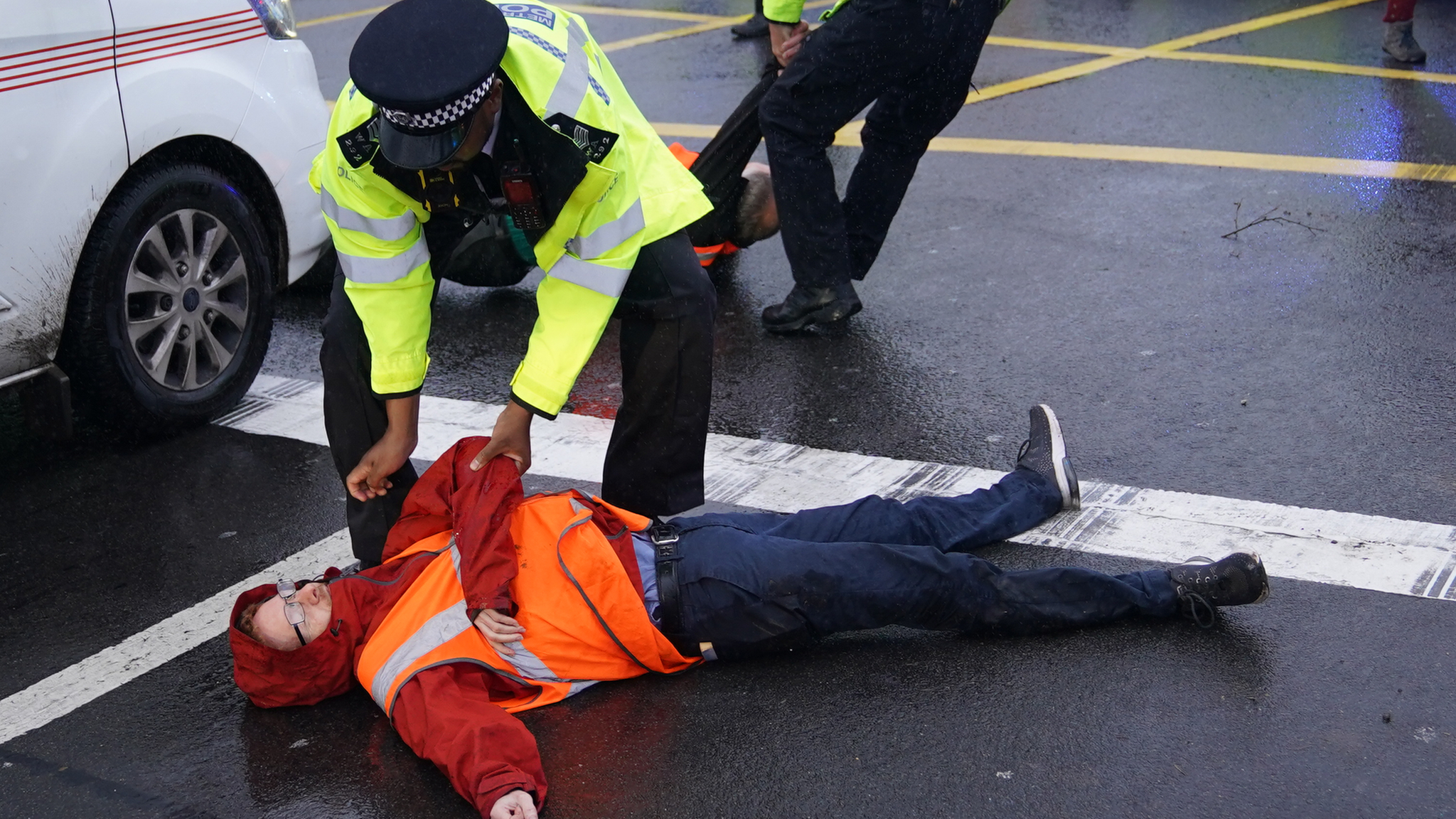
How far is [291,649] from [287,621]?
0.21 feet

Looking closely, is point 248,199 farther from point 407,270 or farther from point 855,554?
point 855,554

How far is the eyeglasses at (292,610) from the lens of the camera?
125 inches

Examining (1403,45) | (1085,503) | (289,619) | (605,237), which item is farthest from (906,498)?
(1403,45)

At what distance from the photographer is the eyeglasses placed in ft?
10.4

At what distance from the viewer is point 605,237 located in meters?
3.16

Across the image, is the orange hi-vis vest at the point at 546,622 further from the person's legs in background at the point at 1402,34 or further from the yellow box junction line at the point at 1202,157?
the person's legs in background at the point at 1402,34

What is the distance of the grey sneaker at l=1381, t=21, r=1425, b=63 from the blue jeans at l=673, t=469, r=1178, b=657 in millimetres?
6324

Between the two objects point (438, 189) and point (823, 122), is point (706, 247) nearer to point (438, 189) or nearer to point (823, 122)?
point (823, 122)

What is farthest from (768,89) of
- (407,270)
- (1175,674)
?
(1175,674)

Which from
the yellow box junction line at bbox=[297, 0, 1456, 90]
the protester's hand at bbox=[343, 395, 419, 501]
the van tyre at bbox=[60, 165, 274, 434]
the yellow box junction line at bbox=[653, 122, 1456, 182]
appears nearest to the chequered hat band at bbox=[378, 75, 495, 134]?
the protester's hand at bbox=[343, 395, 419, 501]

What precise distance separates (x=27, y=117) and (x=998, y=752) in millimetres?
3125

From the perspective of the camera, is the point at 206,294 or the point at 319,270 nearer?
the point at 206,294

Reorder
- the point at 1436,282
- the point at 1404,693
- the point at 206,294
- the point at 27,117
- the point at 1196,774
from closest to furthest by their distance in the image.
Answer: the point at 1196,774 < the point at 1404,693 < the point at 27,117 < the point at 206,294 < the point at 1436,282

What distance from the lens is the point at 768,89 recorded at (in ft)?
17.1
